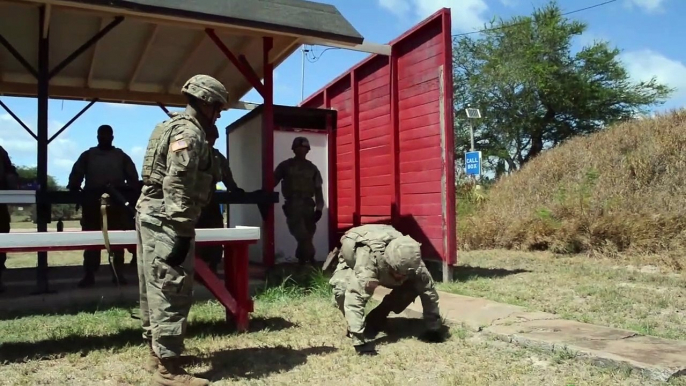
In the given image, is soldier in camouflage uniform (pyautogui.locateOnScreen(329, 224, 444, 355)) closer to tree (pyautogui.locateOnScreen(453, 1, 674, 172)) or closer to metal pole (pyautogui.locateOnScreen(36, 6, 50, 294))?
metal pole (pyautogui.locateOnScreen(36, 6, 50, 294))

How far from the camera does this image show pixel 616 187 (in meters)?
10.6

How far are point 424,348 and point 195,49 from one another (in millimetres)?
5183

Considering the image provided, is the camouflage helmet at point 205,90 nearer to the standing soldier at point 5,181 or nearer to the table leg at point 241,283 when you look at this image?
the table leg at point 241,283

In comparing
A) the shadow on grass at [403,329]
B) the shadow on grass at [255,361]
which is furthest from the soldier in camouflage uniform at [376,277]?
the shadow on grass at [255,361]

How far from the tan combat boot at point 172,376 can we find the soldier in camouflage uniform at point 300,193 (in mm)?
4123

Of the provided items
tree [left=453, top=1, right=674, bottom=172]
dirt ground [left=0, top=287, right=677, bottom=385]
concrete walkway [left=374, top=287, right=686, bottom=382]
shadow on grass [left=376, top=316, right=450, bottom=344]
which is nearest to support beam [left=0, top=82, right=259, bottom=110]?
dirt ground [left=0, top=287, right=677, bottom=385]

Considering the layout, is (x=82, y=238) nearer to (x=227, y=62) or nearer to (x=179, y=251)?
(x=179, y=251)

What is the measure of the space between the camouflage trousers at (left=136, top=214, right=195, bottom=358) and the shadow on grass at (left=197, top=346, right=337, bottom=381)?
397 millimetres

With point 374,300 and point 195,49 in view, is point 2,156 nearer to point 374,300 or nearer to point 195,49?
point 195,49

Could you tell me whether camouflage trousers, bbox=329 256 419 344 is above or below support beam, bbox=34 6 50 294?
below

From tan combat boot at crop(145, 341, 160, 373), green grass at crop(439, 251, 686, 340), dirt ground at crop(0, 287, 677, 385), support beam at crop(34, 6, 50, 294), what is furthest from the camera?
support beam at crop(34, 6, 50, 294)

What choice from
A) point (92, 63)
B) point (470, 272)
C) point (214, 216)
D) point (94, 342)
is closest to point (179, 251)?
point (94, 342)

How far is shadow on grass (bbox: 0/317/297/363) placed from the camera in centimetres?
413


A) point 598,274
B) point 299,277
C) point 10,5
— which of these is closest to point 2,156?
point 10,5
